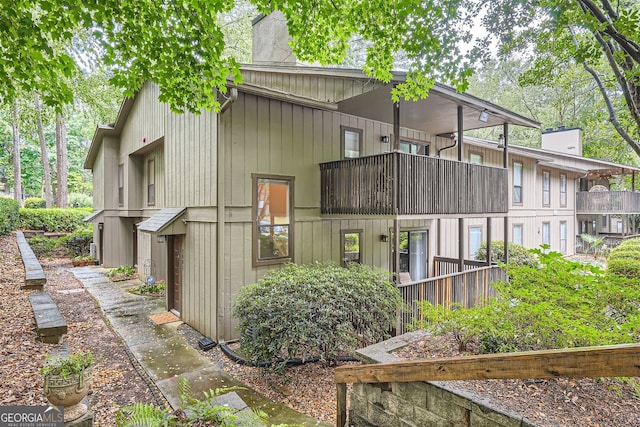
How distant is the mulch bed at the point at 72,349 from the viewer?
391 centimetres

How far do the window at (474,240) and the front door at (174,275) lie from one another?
10.1 metres

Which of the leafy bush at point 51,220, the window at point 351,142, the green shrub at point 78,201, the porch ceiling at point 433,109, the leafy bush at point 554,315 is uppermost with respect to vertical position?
the porch ceiling at point 433,109

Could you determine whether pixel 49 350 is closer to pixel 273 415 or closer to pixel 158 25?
pixel 273 415

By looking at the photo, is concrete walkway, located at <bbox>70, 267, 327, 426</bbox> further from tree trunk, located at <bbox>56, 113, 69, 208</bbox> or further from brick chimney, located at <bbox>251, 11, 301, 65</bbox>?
tree trunk, located at <bbox>56, 113, 69, 208</bbox>

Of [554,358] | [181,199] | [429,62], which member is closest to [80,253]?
[181,199]

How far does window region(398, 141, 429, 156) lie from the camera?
1041 centimetres

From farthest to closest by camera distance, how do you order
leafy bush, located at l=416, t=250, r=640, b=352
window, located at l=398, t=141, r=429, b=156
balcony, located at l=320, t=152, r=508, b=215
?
window, located at l=398, t=141, r=429, b=156 < balcony, located at l=320, t=152, r=508, b=215 < leafy bush, located at l=416, t=250, r=640, b=352

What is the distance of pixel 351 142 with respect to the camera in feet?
29.8

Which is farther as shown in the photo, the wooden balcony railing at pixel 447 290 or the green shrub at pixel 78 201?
the green shrub at pixel 78 201

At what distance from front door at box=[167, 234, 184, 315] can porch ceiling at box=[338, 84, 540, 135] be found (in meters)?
5.63

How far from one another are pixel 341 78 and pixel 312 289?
4876 millimetres

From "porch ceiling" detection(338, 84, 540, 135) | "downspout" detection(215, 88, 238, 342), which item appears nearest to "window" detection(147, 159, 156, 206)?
"downspout" detection(215, 88, 238, 342)

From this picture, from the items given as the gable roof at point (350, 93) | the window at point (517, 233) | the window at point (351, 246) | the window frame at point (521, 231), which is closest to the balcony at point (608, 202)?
the window frame at point (521, 231)

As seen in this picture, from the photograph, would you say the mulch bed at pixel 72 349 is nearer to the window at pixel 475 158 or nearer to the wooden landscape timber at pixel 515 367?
the wooden landscape timber at pixel 515 367
